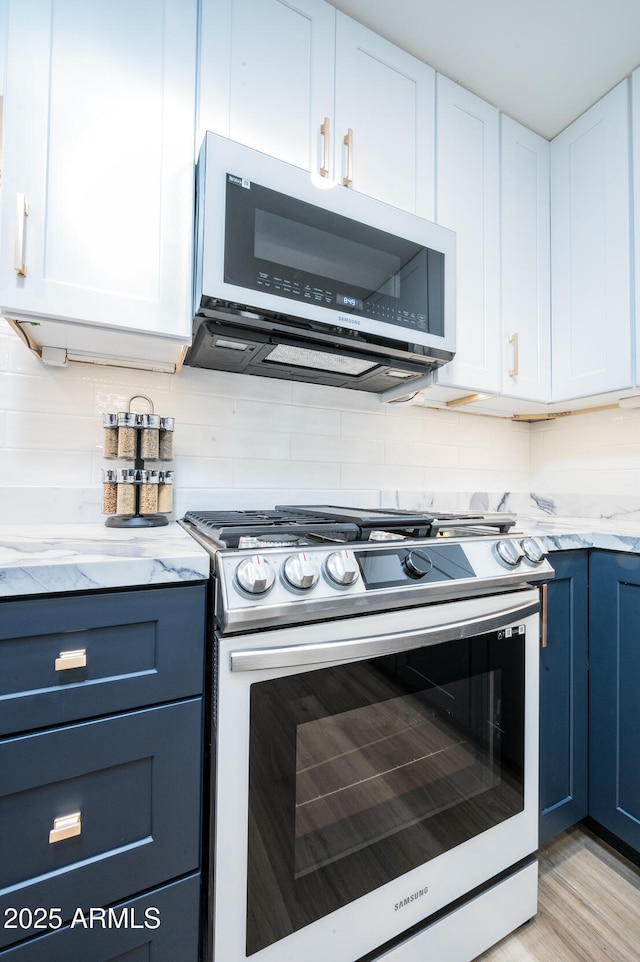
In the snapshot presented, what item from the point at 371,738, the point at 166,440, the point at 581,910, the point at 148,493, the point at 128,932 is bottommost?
the point at 581,910

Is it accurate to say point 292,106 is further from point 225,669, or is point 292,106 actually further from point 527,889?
point 527,889

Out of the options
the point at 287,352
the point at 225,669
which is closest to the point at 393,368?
the point at 287,352

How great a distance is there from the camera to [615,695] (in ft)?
3.99

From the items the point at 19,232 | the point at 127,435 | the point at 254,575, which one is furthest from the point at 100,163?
the point at 254,575

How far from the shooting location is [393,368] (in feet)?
4.51

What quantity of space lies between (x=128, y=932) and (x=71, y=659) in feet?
1.54

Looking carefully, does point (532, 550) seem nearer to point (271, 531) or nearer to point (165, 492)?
point (271, 531)

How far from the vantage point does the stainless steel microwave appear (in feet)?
3.26

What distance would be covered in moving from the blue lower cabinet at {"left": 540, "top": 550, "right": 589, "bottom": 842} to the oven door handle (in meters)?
0.31

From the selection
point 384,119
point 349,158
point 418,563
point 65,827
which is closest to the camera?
point 65,827

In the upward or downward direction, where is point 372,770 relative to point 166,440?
downward

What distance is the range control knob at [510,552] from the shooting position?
99 centimetres

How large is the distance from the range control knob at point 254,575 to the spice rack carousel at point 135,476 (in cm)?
56

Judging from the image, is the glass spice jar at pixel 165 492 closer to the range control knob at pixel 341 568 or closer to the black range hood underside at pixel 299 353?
the black range hood underside at pixel 299 353
